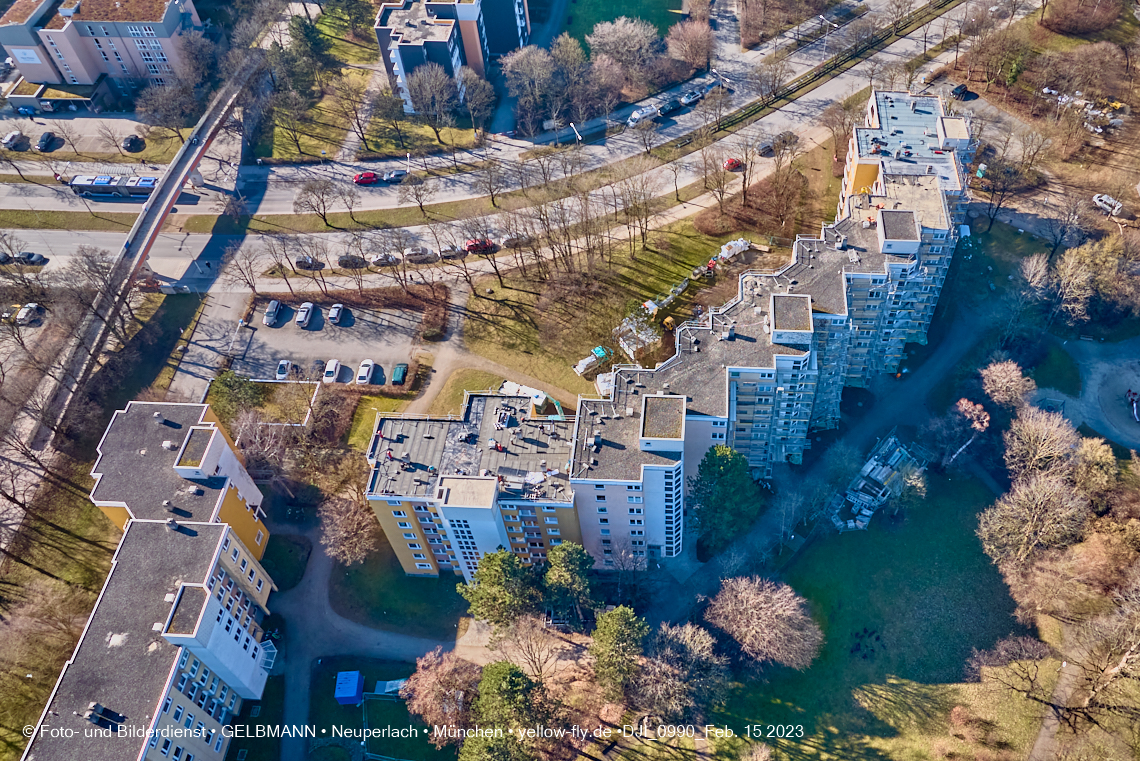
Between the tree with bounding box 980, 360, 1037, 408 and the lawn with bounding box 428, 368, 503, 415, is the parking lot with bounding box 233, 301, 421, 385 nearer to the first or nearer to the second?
the lawn with bounding box 428, 368, 503, 415

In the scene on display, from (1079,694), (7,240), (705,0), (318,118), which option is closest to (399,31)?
(318,118)

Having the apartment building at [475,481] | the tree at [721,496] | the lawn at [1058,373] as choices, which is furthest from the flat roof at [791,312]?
the lawn at [1058,373]

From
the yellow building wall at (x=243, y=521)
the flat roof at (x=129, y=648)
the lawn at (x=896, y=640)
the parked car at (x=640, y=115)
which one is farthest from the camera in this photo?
the parked car at (x=640, y=115)

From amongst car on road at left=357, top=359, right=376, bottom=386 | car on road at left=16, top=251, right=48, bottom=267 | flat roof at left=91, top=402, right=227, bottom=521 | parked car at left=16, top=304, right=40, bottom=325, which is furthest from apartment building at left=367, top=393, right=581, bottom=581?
car on road at left=16, top=251, right=48, bottom=267

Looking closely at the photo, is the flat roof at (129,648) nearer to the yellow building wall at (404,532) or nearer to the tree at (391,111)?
the yellow building wall at (404,532)

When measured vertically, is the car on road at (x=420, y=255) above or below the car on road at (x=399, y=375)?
above

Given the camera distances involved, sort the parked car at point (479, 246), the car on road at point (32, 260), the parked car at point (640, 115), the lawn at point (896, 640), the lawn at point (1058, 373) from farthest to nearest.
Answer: the parked car at point (640, 115), the car on road at point (32, 260), the parked car at point (479, 246), the lawn at point (1058, 373), the lawn at point (896, 640)

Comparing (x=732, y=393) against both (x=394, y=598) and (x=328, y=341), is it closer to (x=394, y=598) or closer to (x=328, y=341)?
(x=394, y=598)
